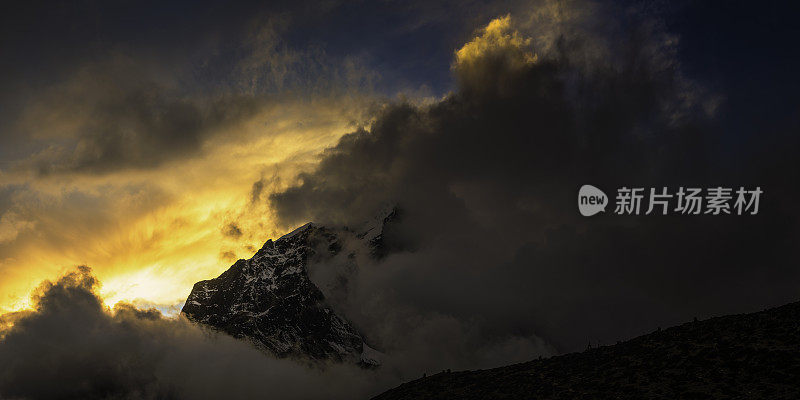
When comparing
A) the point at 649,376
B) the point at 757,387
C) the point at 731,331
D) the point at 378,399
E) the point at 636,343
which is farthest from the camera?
the point at 378,399

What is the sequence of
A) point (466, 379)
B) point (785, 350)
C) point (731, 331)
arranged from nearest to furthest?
point (785, 350) → point (731, 331) → point (466, 379)

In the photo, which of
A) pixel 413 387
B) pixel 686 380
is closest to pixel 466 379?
pixel 413 387

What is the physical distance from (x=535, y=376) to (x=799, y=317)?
25.0 m

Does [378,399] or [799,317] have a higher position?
[799,317]

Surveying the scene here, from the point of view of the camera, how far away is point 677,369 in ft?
144

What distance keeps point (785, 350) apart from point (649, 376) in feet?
34.4

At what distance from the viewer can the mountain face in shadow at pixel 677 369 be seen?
38469 millimetres

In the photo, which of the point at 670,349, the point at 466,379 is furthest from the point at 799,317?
the point at 466,379

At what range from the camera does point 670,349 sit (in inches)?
1903

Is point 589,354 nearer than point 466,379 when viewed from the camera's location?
Yes

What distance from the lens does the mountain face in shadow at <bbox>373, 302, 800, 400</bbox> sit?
38.5 metres

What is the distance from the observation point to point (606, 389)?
1766 inches

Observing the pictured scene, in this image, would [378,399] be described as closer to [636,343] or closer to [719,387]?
[636,343]

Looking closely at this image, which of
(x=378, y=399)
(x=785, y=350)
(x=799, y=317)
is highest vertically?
(x=799, y=317)
